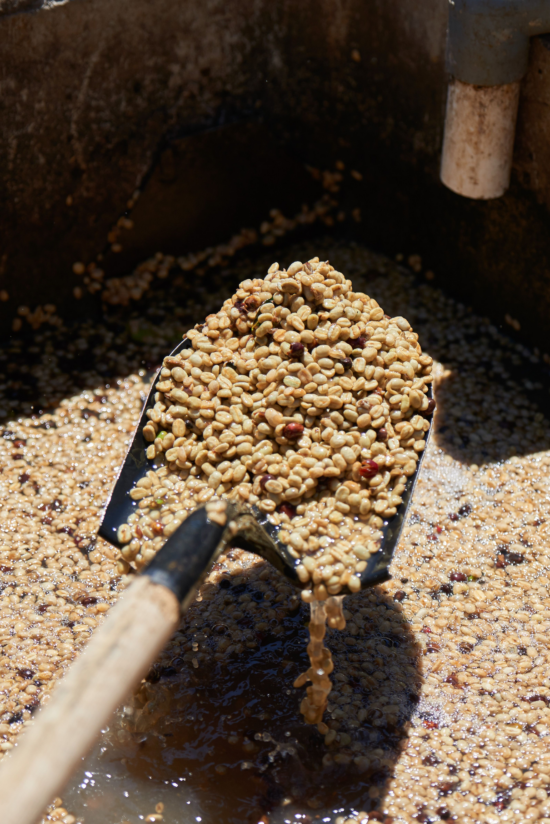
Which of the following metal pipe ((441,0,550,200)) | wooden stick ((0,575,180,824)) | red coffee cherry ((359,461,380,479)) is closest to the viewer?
wooden stick ((0,575,180,824))

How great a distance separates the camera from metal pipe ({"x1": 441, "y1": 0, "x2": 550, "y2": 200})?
3424 mm

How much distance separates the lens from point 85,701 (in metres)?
1.91


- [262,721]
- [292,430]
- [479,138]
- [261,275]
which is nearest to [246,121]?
[261,275]

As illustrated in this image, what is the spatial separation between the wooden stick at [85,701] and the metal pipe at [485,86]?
2.63m

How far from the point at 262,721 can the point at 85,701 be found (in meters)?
1.17

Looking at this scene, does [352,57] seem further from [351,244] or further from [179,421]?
[179,421]

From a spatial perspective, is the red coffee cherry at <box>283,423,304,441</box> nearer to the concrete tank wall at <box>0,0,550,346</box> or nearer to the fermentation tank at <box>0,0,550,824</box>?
the fermentation tank at <box>0,0,550,824</box>

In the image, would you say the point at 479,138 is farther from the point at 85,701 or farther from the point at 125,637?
the point at 85,701

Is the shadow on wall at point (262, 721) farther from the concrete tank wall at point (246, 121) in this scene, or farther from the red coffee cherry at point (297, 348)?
the concrete tank wall at point (246, 121)

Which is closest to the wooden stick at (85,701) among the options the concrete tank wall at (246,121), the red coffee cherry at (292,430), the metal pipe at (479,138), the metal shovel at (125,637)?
the metal shovel at (125,637)

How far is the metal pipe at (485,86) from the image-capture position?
135 inches

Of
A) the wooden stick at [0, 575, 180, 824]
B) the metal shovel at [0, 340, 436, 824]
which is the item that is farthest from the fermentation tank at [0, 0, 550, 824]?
the wooden stick at [0, 575, 180, 824]

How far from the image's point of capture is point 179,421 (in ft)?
9.32

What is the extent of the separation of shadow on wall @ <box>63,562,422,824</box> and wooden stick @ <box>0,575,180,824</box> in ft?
3.06
